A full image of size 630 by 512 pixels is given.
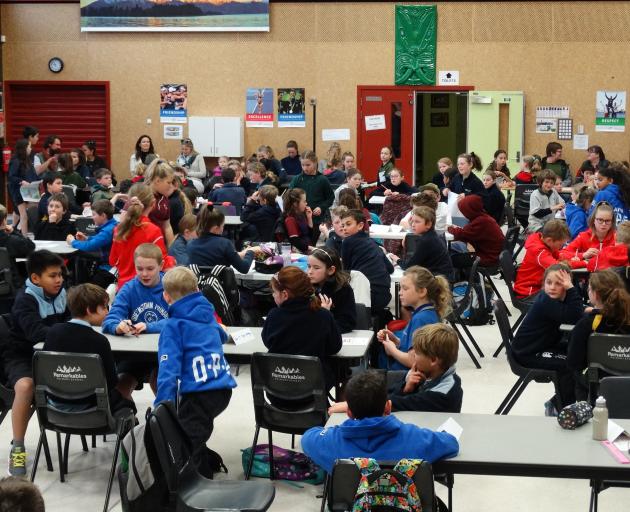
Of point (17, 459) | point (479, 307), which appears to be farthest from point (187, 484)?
point (479, 307)

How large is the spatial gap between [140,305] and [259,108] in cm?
1133

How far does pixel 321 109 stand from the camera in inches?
663

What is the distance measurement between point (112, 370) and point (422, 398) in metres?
1.64

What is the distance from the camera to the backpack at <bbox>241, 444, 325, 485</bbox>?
545 centimetres

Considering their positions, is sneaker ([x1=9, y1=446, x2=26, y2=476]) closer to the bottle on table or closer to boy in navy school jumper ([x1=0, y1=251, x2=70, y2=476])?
boy in navy school jumper ([x1=0, y1=251, x2=70, y2=476])

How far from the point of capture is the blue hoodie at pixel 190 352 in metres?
4.87

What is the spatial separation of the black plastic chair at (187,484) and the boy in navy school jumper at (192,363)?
0.63 metres

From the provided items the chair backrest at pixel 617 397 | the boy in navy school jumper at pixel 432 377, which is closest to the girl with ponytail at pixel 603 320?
the chair backrest at pixel 617 397

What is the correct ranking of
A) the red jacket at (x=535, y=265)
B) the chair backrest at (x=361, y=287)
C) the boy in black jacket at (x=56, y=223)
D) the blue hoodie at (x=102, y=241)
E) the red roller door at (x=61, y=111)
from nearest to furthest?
1. the chair backrest at (x=361, y=287)
2. the red jacket at (x=535, y=265)
3. the blue hoodie at (x=102, y=241)
4. the boy in black jacket at (x=56, y=223)
5. the red roller door at (x=61, y=111)

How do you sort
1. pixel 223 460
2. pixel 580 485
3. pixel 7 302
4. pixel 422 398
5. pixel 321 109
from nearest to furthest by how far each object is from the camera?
pixel 422 398 → pixel 580 485 → pixel 223 460 → pixel 7 302 → pixel 321 109

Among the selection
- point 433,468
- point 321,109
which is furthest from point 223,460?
point 321,109

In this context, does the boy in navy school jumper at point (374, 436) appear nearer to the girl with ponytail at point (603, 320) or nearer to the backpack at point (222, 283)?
the girl with ponytail at point (603, 320)

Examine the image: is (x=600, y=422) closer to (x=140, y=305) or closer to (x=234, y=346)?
(x=234, y=346)

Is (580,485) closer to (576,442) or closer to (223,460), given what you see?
(576,442)
